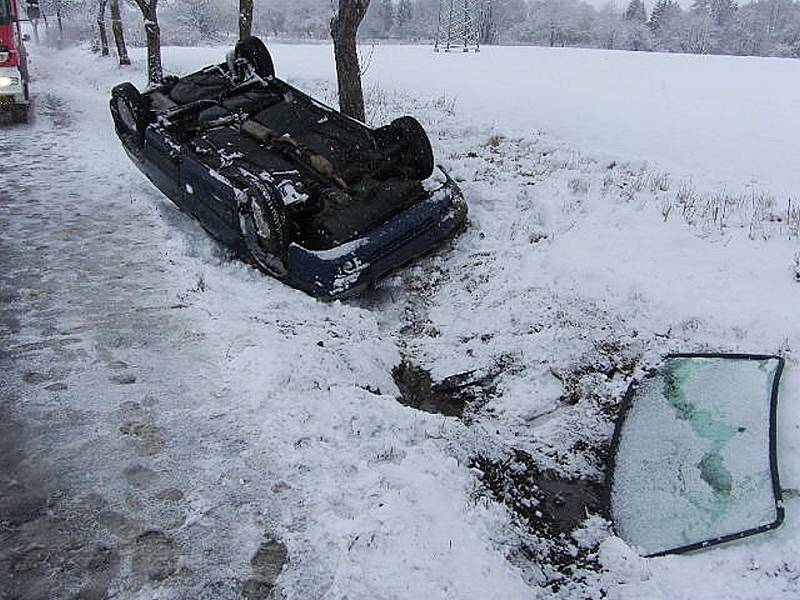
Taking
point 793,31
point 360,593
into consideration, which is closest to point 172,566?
point 360,593

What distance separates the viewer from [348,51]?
8.30 meters

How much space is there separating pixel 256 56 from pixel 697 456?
662cm

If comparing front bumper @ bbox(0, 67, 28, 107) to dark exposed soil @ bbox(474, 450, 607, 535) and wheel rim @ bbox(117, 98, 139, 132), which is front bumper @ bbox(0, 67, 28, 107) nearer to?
wheel rim @ bbox(117, 98, 139, 132)

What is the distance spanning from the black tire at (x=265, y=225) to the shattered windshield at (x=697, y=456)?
2.89m

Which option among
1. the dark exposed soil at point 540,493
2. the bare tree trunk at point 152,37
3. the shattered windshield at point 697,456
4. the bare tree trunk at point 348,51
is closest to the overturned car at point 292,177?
the bare tree trunk at point 348,51

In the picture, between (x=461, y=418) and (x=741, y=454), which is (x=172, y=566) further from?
(x=741, y=454)

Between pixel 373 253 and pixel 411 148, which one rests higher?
pixel 411 148

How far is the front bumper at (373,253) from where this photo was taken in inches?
191

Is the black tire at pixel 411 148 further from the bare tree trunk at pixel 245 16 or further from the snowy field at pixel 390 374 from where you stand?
the bare tree trunk at pixel 245 16

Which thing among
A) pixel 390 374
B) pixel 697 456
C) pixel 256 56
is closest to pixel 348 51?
pixel 256 56

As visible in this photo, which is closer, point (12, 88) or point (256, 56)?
point (256, 56)

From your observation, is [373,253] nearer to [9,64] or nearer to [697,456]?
[697,456]

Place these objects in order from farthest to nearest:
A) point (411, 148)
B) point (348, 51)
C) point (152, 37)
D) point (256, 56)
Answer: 1. point (152, 37)
2. point (348, 51)
3. point (256, 56)
4. point (411, 148)

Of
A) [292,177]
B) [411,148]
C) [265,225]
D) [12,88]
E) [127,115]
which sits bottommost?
[265,225]
